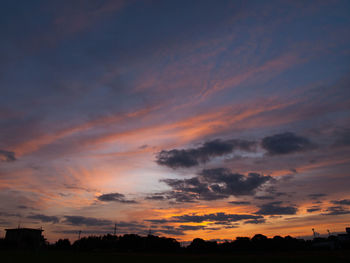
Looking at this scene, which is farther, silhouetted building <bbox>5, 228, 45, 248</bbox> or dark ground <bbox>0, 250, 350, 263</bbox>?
silhouetted building <bbox>5, 228, 45, 248</bbox>

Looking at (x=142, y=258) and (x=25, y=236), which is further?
(x=25, y=236)

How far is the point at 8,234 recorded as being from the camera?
14038 centimetres

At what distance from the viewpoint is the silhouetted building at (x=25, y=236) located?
12988cm

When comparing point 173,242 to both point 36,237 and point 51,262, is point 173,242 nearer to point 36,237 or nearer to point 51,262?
point 36,237

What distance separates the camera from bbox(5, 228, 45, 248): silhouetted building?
426ft

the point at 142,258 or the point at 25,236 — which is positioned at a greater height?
the point at 25,236

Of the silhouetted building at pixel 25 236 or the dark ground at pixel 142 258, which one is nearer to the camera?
the dark ground at pixel 142 258

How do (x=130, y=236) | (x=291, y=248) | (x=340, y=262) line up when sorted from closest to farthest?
1. (x=340, y=262)
2. (x=291, y=248)
3. (x=130, y=236)

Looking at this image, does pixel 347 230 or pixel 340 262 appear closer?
pixel 340 262

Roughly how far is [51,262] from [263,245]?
95734 millimetres

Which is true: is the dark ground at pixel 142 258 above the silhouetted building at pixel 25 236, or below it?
below

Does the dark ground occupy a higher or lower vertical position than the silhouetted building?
lower

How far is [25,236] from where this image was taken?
135125 mm

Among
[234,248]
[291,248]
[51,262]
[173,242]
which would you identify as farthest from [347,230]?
[51,262]
